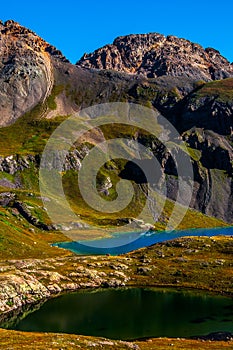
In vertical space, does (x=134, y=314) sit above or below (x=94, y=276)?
below

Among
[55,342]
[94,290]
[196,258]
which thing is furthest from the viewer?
[196,258]

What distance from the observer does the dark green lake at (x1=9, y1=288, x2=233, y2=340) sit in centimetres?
9119

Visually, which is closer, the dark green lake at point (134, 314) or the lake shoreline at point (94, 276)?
the dark green lake at point (134, 314)

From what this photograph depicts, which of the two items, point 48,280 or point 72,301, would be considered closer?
point 72,301

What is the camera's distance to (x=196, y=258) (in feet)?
509

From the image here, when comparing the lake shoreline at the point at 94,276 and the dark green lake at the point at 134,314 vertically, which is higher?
the lake shoreline at the point at 94,276

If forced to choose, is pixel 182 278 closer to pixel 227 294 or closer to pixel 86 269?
pixel 227 294

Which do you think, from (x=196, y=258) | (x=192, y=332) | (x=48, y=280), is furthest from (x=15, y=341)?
(x=196, y=258)

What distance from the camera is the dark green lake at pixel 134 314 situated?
91.2 meters

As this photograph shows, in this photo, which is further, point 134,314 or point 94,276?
point 94,276

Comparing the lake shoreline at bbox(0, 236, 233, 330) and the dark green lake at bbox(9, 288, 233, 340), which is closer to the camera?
the dark green lake at bbox(9, 288, 233, 340)

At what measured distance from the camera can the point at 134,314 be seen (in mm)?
105125

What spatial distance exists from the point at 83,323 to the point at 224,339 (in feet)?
112

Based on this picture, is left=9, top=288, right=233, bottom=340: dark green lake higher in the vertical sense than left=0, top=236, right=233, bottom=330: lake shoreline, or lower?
lower
